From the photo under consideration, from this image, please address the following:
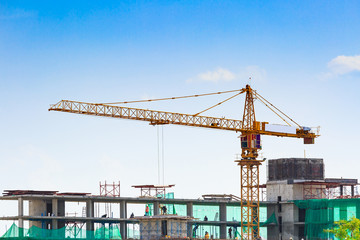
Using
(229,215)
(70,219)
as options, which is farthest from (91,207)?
(229,215)

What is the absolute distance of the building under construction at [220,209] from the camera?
168 metres

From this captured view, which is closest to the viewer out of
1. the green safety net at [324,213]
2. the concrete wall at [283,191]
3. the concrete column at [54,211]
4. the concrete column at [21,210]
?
the concrete column at [21,210]

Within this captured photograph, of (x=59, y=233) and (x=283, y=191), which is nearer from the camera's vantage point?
(x=59, y=233)

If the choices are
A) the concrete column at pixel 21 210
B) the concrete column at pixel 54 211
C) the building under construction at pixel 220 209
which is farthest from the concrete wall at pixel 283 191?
the concrete column at pixel 21 210

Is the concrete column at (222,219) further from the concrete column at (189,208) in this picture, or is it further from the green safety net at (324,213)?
the green safety net at (324,213)

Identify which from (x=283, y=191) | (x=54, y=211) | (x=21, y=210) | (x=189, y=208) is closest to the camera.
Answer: (x=21, y=210)

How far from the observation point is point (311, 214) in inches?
7131

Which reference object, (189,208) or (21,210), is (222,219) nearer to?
(189,208)

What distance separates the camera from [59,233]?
161 m

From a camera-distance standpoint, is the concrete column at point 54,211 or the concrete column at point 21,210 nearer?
the concrete column at point 21,210

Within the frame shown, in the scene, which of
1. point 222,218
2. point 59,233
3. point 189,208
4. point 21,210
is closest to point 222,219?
point 222,218

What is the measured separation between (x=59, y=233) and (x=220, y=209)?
1693 inches

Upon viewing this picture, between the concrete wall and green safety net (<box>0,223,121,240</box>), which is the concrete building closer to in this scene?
the concrete wall

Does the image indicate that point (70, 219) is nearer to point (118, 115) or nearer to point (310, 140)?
point (118, 115)
